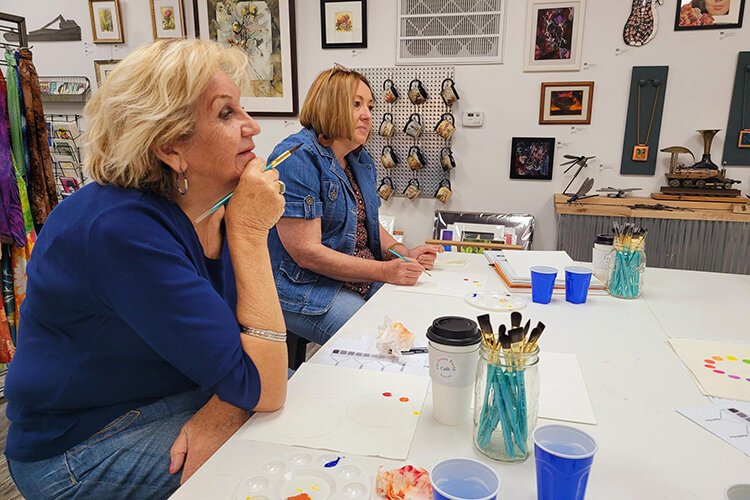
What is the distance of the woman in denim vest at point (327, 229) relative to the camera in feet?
5.70

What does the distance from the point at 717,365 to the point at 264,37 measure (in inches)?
124

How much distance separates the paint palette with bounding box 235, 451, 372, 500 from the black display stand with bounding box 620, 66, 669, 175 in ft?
9.30

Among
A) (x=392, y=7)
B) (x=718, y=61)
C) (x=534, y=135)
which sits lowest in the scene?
(x=534, y=135)

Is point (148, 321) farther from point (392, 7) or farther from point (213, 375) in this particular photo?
point (392, 7)

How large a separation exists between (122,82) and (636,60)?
9.41 feet

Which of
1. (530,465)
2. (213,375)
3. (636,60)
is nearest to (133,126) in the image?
(213,375)

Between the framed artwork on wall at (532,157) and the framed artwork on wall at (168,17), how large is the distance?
233 centimetres

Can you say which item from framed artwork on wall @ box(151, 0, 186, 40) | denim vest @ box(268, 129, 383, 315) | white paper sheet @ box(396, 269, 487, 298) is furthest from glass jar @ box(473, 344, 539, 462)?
framed artwork on wall @ box(151, 0, 186, 40)

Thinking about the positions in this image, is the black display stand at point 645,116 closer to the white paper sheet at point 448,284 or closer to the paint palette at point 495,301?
the white paper sheet at point 448,284

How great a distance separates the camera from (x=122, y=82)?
94cm

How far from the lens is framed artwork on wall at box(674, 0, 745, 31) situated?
2750mm

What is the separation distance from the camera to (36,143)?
2279 mm

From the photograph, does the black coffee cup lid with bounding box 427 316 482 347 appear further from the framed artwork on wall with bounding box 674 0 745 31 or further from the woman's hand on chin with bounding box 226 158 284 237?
the framed artwork on wall with bounding box 674 0 745 31

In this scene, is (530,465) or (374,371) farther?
(374,371)
